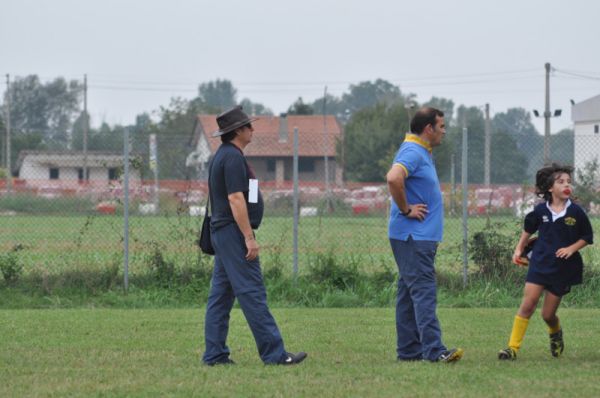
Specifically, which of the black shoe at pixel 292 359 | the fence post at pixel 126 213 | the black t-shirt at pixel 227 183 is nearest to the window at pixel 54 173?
the fence post at pixel 126 213

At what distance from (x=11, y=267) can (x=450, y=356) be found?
24.9 ft

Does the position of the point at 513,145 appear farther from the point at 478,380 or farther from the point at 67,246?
the point at 478,380

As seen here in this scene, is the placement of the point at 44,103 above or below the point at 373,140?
above

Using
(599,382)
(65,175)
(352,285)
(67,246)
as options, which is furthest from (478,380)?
(65,175)

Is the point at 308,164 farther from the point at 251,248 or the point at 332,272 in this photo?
the point at 251,248

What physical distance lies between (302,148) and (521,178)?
13330 millimetres

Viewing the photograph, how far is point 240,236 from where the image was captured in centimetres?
798

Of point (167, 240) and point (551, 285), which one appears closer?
point (551, 285)

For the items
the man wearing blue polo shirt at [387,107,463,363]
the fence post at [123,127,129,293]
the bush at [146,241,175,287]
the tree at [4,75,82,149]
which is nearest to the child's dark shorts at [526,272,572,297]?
the man wearing blue polo shirt at [387,107,463,363]

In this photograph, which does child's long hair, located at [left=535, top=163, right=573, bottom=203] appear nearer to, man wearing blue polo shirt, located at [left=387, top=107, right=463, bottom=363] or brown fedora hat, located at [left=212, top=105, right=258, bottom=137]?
man wearing blue polo shirt, located at [left=387, top=107, right=463, bottom=363]

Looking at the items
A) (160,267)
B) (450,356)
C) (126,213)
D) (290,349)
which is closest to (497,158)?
(160,267)

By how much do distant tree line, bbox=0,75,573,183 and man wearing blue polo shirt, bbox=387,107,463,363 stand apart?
6700mm

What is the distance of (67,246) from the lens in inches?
591

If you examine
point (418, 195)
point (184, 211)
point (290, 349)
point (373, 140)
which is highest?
point (373, 140)
